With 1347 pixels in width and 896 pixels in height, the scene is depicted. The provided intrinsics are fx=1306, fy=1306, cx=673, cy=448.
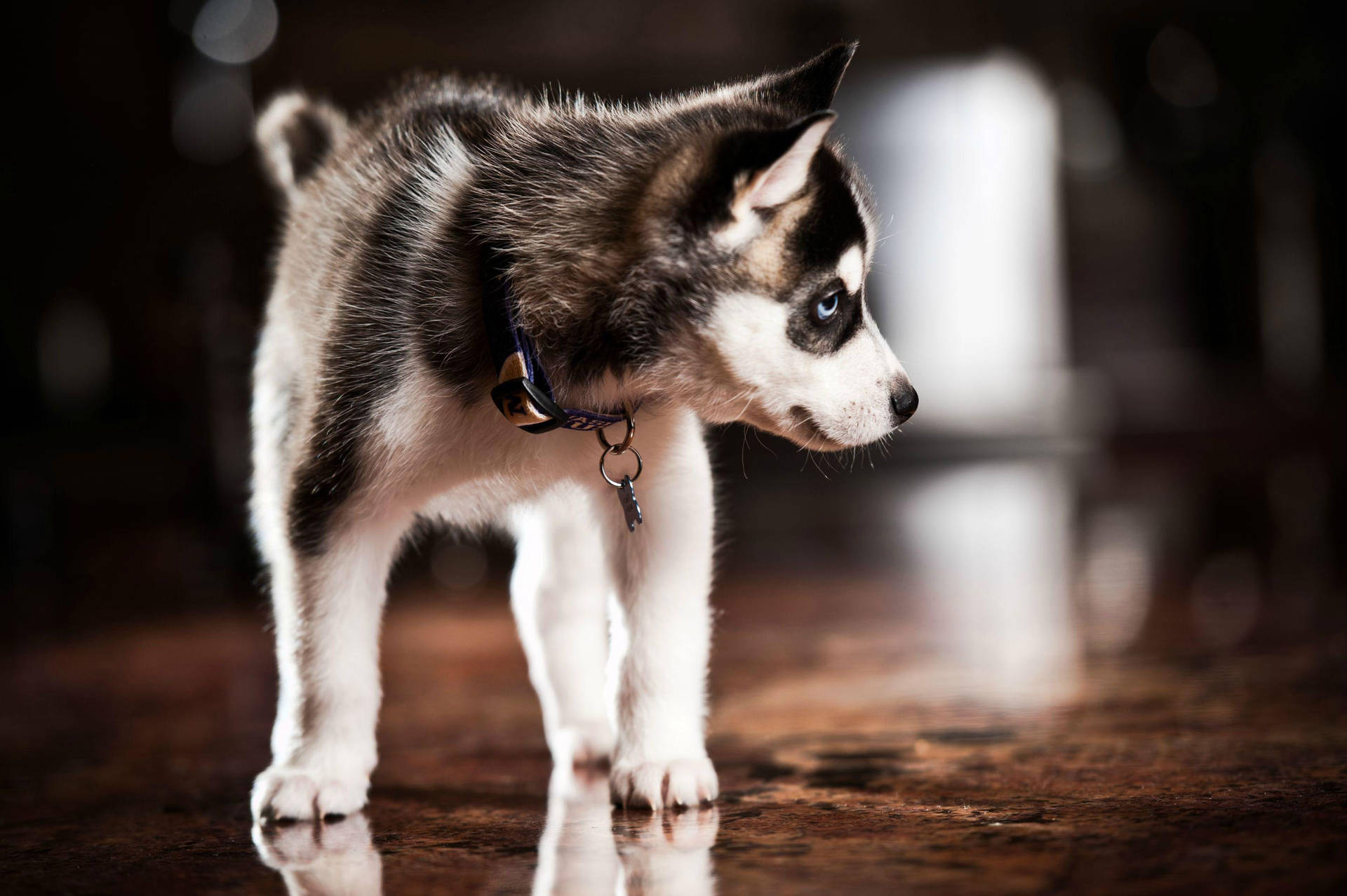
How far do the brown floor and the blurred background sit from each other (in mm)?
936

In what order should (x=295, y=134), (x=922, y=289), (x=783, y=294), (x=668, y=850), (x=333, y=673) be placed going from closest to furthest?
1. (x=668, y=850)
2. (x=783, y=294)
3. (x=333, y=673)
4. (x=295, y=134)
5. (x=922, y=289)

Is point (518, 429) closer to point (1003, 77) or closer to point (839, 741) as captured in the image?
point (839, 741)

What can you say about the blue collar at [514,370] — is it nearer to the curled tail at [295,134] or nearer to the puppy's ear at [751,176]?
the puppy's ear at [751,176]

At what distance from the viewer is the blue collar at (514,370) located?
1419 millimetres

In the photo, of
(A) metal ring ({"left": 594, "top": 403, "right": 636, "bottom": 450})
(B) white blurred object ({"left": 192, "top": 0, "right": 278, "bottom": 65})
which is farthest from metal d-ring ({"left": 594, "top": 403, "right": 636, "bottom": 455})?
(B) white blurred object ({"left": 192, "top": 0, "right": 278, "bottom": 65})

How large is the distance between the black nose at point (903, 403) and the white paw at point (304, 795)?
0.79 m

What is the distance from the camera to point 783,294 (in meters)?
1.49

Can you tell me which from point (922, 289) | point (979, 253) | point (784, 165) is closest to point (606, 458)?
point (784, 165)

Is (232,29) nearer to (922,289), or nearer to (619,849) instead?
(922,289)

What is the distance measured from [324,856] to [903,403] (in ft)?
2.74

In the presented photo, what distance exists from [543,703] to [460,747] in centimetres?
18

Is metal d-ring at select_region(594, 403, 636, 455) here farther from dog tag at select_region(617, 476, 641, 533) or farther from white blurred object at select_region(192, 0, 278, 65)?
white blurred object at select_region(192, 0, 278, 65)

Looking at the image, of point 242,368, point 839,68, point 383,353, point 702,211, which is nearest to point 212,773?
point 383,353

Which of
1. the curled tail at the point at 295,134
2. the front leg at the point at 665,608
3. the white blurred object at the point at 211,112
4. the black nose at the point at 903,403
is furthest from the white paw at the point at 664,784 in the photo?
the white blurred object at the point at 211,112
